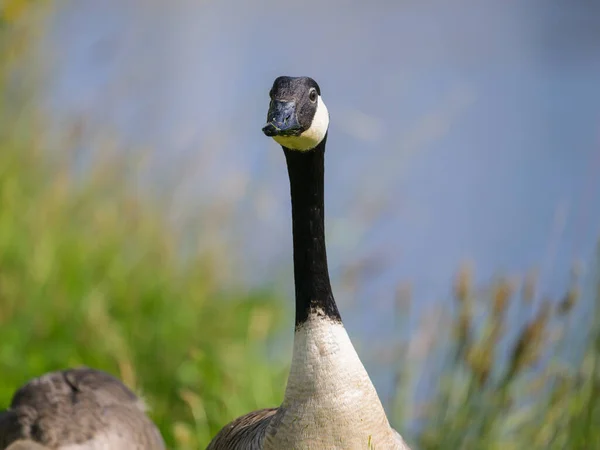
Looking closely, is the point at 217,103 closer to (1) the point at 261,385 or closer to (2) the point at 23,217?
(2) the point at 23,217

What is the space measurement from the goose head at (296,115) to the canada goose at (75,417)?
4.35 ft

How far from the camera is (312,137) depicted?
6.68 feet

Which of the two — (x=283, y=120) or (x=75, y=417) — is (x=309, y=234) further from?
(x=75, y=417)

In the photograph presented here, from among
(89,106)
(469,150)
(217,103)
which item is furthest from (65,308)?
(469,150)

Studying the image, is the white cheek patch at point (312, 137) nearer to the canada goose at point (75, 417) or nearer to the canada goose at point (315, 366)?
the canada goose at point (315, 366)

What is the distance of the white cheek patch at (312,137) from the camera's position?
6.59 feet

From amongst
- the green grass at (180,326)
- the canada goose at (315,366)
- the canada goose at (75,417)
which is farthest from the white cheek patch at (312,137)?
the canada goose at (75,417)

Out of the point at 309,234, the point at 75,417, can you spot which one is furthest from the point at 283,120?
the point at 75,417

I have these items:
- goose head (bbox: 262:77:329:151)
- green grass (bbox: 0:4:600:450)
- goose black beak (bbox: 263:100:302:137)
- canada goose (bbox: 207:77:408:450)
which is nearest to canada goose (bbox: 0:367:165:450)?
green grass (bbox: 0:4:600:450)

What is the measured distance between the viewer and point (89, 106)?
5328 mm

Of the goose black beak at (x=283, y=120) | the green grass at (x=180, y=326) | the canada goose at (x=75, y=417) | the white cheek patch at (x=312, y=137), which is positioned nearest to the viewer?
the goose black beak at (x=283, y=120)

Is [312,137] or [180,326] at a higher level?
[312,137]

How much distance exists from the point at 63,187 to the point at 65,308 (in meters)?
0.78

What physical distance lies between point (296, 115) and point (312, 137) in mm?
132
